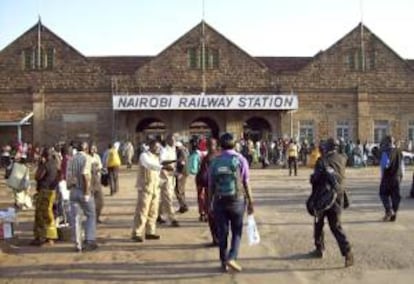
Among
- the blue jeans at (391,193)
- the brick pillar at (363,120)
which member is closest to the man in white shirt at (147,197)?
the blue jeans at (391,193)

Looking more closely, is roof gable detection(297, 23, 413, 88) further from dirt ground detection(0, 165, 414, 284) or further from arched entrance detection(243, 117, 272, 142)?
dirt ground detection(0, 165, 414, 284)

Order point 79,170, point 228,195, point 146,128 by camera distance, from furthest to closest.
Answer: point 146,128, point 79,170, point 228,195

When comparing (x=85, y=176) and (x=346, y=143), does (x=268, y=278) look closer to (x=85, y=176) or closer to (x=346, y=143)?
(x=85, y=176)

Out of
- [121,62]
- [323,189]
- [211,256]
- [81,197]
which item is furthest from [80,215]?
[121,62]

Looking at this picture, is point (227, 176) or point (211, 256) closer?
point (227, 176)

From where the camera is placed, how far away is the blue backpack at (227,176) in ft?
29.5

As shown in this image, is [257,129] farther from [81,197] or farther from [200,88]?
[81,197]

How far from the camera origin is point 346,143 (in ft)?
122

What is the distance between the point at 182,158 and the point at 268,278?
20.8ft

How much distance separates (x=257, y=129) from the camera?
139 ft

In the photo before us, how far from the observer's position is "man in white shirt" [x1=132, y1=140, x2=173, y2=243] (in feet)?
37.4

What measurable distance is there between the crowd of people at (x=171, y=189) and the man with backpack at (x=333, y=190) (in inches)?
0.5

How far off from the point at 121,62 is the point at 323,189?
3721 cm

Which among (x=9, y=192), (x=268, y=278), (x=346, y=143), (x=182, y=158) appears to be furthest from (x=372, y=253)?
(x=346, y=143)
